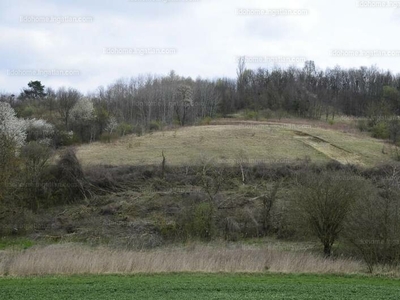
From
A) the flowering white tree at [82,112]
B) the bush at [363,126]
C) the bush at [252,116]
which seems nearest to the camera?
the bush at [363,126]

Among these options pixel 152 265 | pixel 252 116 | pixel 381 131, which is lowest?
pixel 152 265

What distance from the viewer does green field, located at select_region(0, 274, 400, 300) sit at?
9.53 meters

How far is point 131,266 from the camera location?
44.4 feet

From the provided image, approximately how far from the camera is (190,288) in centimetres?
1016

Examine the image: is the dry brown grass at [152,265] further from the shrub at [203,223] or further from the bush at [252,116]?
the bush at [252,116]

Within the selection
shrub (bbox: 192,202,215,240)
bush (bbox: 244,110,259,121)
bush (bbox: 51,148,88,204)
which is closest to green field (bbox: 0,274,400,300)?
shrub (bbox: 192,202,215,240)

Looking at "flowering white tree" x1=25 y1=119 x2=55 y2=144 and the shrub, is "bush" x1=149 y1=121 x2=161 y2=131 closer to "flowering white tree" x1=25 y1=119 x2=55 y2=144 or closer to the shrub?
"flowering white tree" x1=25 y1=119 x2=55 y2=144

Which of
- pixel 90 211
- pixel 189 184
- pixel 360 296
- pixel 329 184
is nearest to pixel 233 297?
pixel 360 296

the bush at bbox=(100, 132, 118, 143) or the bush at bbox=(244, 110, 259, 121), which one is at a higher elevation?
the bush at bbox=(244, 110, 259, 121)

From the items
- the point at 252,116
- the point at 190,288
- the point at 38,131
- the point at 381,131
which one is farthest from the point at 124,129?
the point at 190,288

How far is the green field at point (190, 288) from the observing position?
9531mm

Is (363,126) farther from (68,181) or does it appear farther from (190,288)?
(190,288)

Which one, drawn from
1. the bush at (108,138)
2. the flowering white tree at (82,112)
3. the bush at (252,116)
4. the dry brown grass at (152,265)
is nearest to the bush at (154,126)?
the flowering white tree at (82,112)

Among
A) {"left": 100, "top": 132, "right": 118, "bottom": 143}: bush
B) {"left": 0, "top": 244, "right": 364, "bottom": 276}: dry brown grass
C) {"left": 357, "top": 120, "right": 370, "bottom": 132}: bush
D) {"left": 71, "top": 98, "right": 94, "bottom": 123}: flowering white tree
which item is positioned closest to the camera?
{"left": 0, "top": 244, "right": 364, "bottom": 276}: dry brown grass
